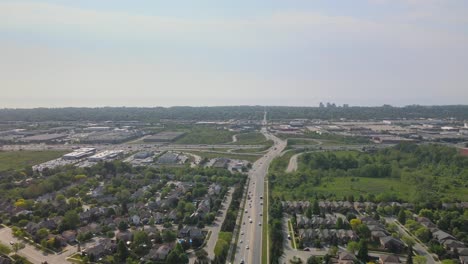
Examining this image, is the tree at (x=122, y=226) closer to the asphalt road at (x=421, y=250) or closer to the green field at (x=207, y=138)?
the asphalt road at (x=421, y=250)

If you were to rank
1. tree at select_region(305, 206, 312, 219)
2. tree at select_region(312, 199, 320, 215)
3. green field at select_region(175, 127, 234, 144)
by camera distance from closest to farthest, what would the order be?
1. tree at select_region(305, 206, 312, 219)
2. tree at select_region(312, 199, 320, 215)
3. green field at select_region(175, 127, 234, 144)

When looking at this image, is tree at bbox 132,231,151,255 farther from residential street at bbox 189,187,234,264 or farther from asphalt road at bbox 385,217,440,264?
asphalt road at bbox 385,217,440,264

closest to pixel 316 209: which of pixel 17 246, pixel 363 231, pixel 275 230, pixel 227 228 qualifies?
pixel 363 231

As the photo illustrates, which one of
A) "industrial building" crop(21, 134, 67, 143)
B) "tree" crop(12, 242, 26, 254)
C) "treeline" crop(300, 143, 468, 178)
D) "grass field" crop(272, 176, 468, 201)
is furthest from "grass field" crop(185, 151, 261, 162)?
"industrial building" crop(21, 134, 67, 143)

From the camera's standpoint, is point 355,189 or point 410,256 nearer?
point 410,256

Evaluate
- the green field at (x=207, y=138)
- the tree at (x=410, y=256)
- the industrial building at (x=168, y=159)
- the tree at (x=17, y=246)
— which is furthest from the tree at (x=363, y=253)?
the green field at (x=207, y=138)

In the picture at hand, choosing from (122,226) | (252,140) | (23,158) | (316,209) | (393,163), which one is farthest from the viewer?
(252,140)

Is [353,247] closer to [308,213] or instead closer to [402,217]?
[308,213]
